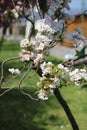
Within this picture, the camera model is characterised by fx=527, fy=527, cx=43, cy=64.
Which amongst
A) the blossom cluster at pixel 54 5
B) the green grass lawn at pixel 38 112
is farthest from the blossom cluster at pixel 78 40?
the green grass lawn at pixel 38 112

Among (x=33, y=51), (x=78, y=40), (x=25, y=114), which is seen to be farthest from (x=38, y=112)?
(x=33, y=51)

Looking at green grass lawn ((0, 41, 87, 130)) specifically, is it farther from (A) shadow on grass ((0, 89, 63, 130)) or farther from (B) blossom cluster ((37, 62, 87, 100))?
(B) blossom cluster ((37, 62, 87, 100))

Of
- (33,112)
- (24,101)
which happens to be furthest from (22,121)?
(24,101)

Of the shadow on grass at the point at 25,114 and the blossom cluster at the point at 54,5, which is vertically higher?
the blossom cluster at the point at 54,5

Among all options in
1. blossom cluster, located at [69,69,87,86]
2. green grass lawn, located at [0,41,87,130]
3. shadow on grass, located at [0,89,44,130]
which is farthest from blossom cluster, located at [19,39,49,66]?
shadow on grass, located at [0,89,44,130]

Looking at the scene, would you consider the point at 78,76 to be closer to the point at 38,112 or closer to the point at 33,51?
the point at 33,51

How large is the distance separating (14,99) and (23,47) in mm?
5882

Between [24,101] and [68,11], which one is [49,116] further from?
[68,11]

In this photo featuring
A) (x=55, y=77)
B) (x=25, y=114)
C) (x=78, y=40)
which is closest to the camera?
(x=55, y=77)

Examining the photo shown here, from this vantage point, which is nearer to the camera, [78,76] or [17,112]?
[78,76]

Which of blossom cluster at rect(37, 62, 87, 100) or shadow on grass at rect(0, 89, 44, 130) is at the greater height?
blossom cluster at rect(37, 62, 87, 100)

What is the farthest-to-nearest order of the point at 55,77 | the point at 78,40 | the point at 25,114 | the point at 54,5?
the point at 25,114, the point at 54,5, the point at 78,40, the point at 55,77

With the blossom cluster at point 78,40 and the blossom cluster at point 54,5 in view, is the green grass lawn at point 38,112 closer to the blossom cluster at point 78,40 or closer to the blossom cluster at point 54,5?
the blossom cluster at point 54,5

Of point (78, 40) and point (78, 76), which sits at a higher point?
point (78, 40)
